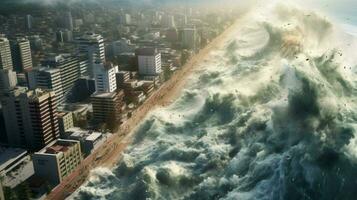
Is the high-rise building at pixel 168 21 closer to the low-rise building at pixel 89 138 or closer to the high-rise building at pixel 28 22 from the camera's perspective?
the high-rise building at pixel 28 22

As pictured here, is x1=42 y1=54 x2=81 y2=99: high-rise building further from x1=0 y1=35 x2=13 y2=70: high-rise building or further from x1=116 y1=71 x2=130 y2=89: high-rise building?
x1=0 y1=35 x2=13 y2=70: high-rise building

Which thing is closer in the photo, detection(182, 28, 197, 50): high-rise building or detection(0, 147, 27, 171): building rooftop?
detection(0, 147, 27, 171): building rooftop

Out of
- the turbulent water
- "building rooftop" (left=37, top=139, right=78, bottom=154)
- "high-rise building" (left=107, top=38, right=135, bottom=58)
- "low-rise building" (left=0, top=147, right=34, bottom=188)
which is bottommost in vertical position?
"low-rise building" (left=0, top=147, right=34, bottom=188)

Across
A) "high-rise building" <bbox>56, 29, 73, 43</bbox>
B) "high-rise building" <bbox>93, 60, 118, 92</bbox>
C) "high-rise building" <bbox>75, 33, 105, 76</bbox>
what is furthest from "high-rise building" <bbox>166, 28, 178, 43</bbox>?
"high-rise building" <bbox>93, 60, 118, 92</bbox>

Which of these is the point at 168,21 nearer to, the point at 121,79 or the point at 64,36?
the point at 64,36

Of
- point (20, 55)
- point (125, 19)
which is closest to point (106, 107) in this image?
point (20, 55)

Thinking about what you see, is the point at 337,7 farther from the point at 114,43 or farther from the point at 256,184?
the point at 114,43
